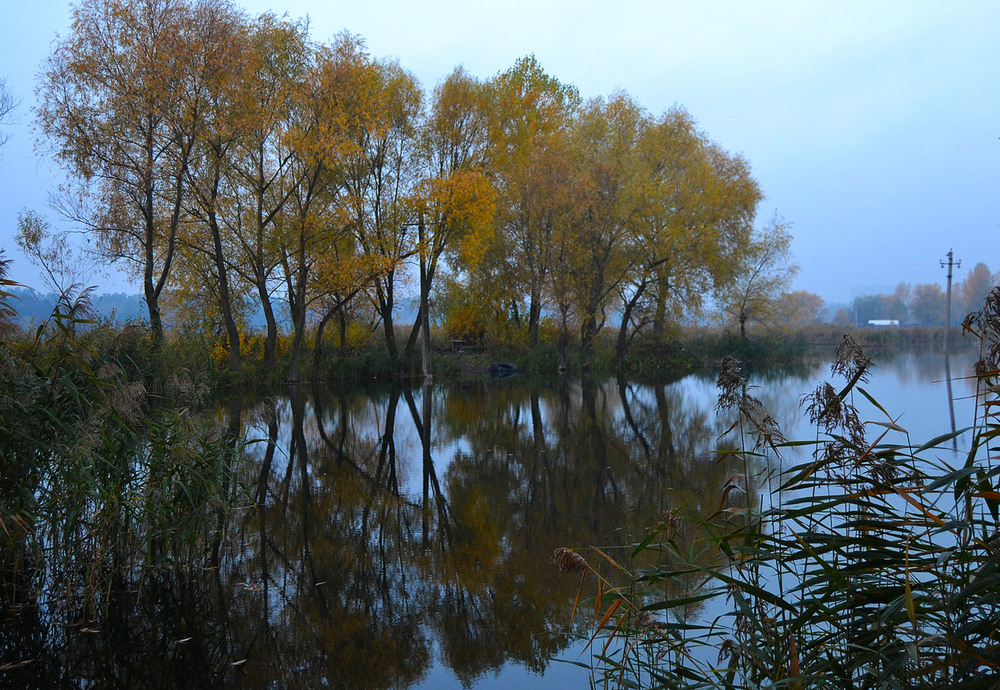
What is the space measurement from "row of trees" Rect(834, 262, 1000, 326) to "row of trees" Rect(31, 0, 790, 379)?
→ 14523mm

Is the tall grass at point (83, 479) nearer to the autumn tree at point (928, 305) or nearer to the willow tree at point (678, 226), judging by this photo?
the willow tree at point (678, 226)

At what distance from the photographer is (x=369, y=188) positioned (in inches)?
1000

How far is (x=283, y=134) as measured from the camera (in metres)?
21.7

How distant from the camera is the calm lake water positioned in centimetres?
359

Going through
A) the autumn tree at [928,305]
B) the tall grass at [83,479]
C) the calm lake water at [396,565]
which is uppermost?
the autumn tree at [928,305]

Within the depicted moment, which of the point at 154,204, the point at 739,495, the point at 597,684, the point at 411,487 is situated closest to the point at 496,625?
the point at 597,684

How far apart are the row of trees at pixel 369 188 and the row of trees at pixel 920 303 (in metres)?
14.5

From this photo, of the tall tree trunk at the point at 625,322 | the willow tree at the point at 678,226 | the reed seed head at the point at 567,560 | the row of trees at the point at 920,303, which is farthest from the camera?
the row of trees at the point at 920,303

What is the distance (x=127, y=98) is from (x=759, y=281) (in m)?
24.8

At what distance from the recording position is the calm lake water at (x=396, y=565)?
3586 millimetres

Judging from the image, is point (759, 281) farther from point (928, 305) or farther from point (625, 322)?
point (928, 305)

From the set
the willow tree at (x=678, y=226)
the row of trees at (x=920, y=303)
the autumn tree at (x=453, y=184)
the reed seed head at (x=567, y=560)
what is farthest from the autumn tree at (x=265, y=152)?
the row of trees at (x=920, y=303)

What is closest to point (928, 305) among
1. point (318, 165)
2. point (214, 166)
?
point (318, 165)

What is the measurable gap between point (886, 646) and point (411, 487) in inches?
234
